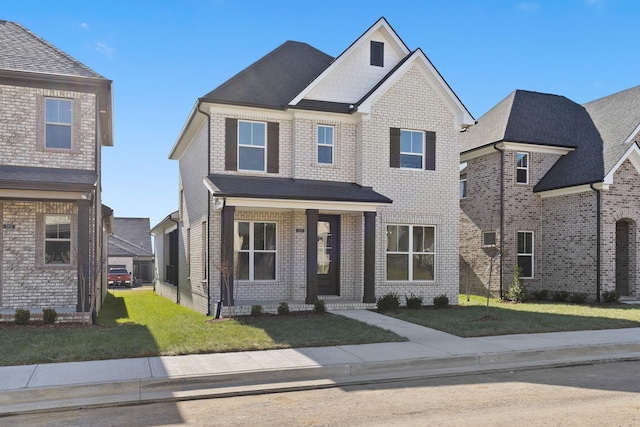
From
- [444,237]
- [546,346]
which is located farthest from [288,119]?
[546,346]

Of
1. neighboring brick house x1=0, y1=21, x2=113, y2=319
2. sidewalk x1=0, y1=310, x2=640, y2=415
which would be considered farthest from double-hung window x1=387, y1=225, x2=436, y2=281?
neighboring brick house x1=0, y1=21, x2=113, y2=319

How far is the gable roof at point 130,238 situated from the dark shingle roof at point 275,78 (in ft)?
101

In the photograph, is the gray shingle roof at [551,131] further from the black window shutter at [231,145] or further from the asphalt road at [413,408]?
the asphalt road at [413,408]

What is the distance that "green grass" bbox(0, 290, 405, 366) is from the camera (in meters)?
9.45

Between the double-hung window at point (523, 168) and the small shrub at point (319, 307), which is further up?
the double-hung window at point (523, 168)

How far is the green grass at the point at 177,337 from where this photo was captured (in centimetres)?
945

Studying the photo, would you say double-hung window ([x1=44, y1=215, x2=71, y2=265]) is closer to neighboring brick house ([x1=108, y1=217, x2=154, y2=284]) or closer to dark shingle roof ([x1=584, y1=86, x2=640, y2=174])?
dark shingle roof ([x1=584, y1=86, x2=640, y2=174])

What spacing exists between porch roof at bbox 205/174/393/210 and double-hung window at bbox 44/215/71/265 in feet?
12.9

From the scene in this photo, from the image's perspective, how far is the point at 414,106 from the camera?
17750 mm

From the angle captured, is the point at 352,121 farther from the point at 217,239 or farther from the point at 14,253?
the point at 14,253

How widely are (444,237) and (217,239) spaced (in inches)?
285

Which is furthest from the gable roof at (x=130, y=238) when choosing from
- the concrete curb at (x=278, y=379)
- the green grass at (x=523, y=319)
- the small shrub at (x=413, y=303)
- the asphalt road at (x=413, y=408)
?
the asphalt road at (x=413, y=408)

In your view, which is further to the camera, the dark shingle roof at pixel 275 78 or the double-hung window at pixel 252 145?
the double-hung window at pixel 252 145

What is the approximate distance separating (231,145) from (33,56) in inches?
230
